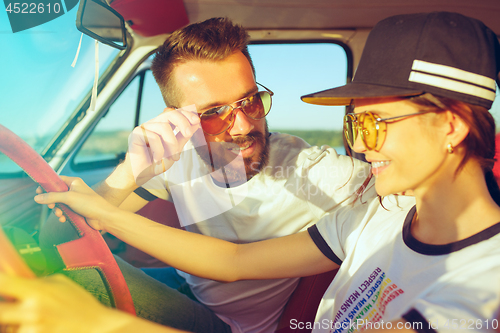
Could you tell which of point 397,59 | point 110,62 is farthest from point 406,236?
point 110,62

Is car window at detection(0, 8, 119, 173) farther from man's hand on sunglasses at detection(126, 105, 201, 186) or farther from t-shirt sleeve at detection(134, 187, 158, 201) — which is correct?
t-shirt sleeve at detection(134, 187, 158, 201)

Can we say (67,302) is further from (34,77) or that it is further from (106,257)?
(34,77)

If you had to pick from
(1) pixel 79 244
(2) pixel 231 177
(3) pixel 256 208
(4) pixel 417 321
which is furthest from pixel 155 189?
(4) pixel 417 321

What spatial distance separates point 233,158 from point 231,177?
9 centimetres

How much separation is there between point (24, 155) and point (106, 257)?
1.15ft

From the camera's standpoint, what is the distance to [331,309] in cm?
102

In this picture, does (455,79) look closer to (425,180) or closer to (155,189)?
(425,180)

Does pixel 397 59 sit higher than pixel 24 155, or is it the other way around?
pixel 397 59

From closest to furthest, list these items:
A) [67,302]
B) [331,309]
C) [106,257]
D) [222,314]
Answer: [67,302] → [106,257] → [331,309] → [222,314]

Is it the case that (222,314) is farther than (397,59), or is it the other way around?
(222,314)

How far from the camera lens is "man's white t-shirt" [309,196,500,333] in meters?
0.57

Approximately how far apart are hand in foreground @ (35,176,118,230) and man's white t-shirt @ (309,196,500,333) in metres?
0.70

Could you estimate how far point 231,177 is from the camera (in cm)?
141

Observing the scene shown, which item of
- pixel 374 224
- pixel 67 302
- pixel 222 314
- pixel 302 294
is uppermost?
pixel 67 302
